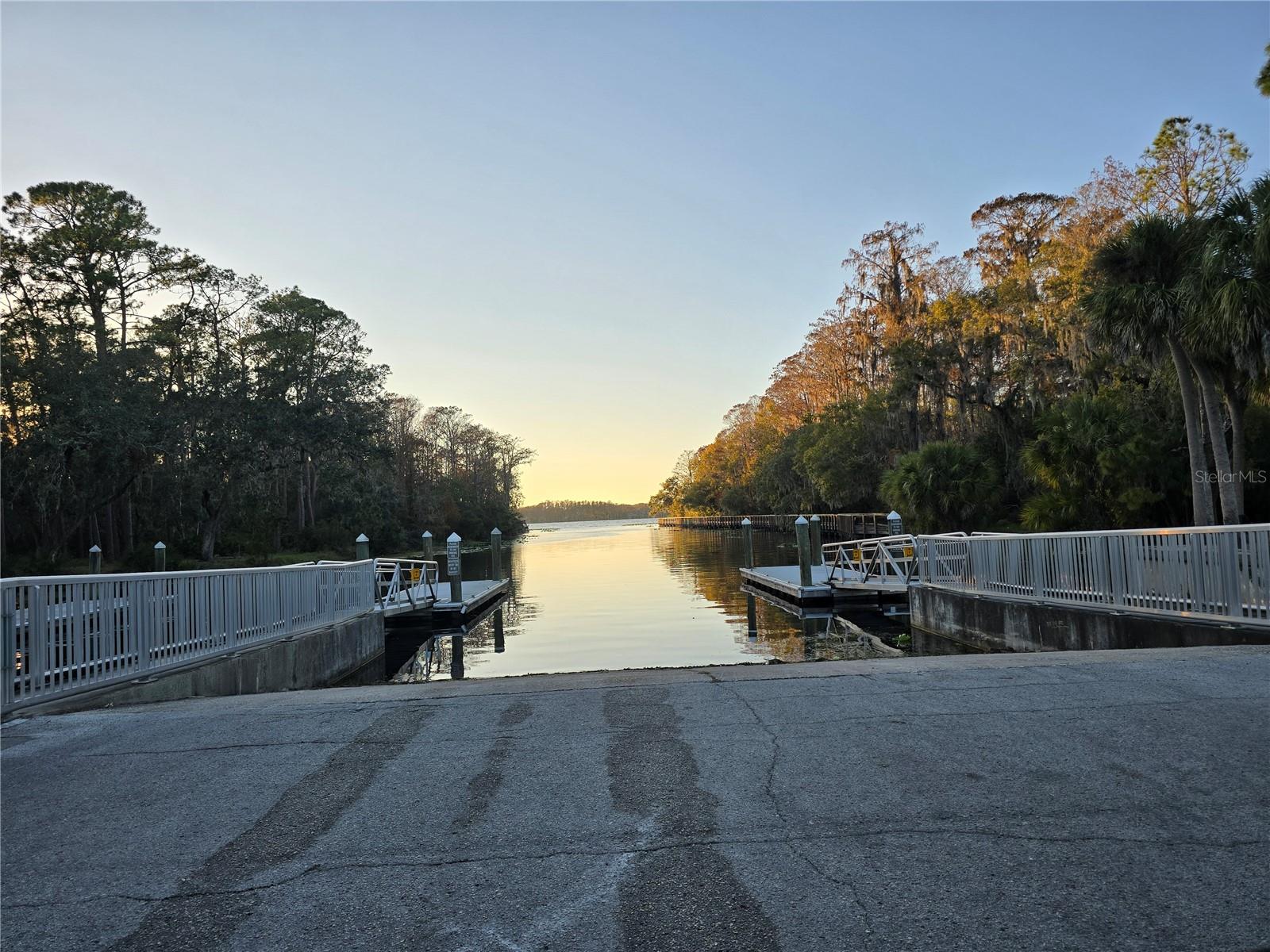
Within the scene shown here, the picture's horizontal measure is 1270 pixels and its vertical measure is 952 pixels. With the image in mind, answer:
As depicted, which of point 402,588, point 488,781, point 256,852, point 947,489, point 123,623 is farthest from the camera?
point 947,489

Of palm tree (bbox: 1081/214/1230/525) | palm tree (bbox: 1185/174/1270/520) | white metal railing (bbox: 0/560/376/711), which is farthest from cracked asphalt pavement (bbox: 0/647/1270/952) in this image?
palm tree (bbox: 1081/214/1230/525)

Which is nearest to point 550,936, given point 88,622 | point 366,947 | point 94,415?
point 366,947

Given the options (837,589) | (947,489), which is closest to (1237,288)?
(837,589)

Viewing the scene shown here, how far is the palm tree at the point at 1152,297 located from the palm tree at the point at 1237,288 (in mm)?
664

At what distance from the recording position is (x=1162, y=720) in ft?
17.5

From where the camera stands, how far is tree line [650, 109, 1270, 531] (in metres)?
18.1

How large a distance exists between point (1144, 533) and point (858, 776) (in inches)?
301

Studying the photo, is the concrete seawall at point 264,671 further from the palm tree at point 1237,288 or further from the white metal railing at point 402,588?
the palm tree at point 1237,288

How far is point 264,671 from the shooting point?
1052 centimetres

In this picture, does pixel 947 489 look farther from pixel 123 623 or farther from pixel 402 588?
pixel 123 623

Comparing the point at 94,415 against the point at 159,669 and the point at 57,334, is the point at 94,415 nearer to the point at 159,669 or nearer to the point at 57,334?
the point at 57,334

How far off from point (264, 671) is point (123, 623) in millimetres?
2743

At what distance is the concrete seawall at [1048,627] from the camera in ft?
30.7

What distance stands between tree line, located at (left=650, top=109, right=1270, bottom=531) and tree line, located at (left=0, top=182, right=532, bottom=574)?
25595mm
